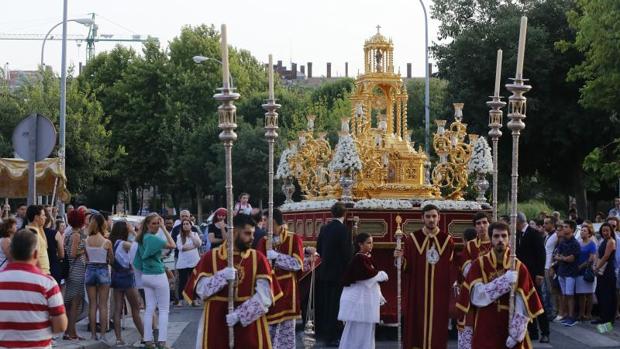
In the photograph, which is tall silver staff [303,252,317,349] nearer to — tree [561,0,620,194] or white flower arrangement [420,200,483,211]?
white flower arrangement [420,200,483,211]

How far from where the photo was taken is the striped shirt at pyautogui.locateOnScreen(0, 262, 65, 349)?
32.9 ft

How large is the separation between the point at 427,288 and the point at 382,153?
4.89m

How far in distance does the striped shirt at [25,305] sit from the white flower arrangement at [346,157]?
980cm

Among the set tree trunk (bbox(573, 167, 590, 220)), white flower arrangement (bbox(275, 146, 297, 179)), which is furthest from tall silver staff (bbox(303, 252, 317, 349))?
tree trunk (bbox(573, 167, 590, 220))

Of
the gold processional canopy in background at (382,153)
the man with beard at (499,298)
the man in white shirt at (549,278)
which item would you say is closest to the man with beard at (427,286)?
the man with beard at (499,298)

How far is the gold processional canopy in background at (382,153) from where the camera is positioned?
2098cm

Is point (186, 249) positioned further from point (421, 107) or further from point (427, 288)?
point (421, 107)

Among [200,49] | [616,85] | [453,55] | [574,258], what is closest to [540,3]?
[453,55]

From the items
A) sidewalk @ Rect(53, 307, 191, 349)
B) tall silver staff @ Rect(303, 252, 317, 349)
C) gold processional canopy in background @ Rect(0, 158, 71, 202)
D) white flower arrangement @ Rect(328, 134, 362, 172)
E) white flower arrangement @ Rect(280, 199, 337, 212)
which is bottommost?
sidewalk @ Rect(53, 307, 191, 349)

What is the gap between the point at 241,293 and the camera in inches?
472

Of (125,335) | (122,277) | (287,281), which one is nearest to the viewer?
(287,281)

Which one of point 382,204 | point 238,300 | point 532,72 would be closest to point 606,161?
point 532,72

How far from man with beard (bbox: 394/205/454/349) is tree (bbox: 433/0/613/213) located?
23.2 meters

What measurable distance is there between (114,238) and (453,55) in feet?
77.1
